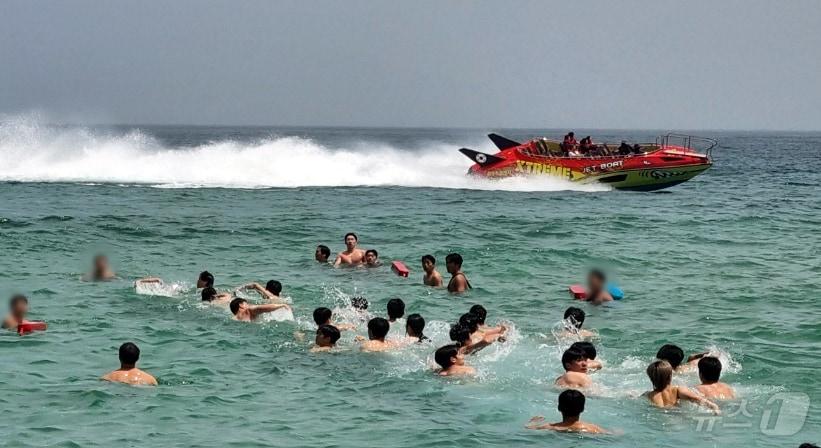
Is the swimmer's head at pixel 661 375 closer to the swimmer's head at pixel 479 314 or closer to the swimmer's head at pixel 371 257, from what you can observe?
the swimmer's head at pixel 479 314

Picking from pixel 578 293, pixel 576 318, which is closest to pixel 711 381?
pixel 576 318

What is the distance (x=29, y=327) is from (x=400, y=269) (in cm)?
801

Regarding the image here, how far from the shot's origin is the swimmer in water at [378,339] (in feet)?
44.2

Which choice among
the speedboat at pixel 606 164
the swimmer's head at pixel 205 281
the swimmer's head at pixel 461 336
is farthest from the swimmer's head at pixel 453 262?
the speedboat at pixel 606 164

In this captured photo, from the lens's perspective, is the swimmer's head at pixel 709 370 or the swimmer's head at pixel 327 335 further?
the swimmer's head at pixel 327 335

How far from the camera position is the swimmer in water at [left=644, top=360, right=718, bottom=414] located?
1092 centimetres

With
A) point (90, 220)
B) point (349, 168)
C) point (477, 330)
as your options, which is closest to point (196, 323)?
point (477, 330)

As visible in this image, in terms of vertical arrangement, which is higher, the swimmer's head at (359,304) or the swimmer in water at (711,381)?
the swimmer in water at (711,381)

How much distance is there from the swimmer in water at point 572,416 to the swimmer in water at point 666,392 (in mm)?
1139

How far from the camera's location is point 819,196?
140 ft

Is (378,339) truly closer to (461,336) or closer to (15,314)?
(461,336)

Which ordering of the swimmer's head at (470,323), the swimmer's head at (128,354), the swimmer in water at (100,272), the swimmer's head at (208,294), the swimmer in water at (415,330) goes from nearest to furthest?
the swimmer's head at (128,354), the swimmer's head at (470,323), the swimmer in water at (415,330), the swimmer's head at (208,294), the swimmer in water at (100,272)

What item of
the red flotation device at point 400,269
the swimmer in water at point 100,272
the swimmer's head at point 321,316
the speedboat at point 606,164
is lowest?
the swimmer in water at point 100,272

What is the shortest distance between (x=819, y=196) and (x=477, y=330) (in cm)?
3346
